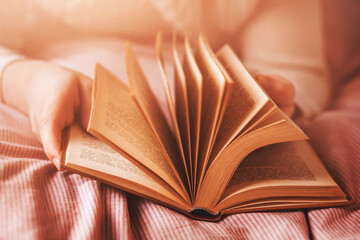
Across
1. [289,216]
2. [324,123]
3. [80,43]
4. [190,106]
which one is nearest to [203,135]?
[190,106]

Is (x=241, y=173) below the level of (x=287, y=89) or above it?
below

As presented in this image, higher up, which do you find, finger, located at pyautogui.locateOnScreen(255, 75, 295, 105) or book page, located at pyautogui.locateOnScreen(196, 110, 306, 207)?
finger, located at pyautogui.locateOnScreen(255, 75, 295, 105)

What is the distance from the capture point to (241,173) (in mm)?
465

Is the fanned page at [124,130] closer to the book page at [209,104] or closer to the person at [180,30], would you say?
the book page at [209,104]

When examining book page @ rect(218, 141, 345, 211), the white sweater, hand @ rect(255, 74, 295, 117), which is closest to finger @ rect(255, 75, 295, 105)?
hand @ rect(255, 74, 295, 117)

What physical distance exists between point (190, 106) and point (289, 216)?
24 cm

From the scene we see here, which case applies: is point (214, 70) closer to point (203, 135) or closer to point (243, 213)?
point (203, 135)

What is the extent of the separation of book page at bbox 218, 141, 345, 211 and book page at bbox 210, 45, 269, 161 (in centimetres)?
8

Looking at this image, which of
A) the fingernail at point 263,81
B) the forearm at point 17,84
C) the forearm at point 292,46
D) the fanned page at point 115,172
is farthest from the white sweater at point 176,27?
the fanned page at point 115,172

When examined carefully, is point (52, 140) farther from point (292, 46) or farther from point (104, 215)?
point (292, 46)

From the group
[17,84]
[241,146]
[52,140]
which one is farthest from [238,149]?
[17,84]

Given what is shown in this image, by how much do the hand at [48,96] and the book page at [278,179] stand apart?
0.94 feet

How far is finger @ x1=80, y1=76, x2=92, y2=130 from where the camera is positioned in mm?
516

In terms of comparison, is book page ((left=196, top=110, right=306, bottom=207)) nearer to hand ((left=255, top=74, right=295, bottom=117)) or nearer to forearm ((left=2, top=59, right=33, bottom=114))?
hand ((left=255, top=74, right=295, bottom=117))
